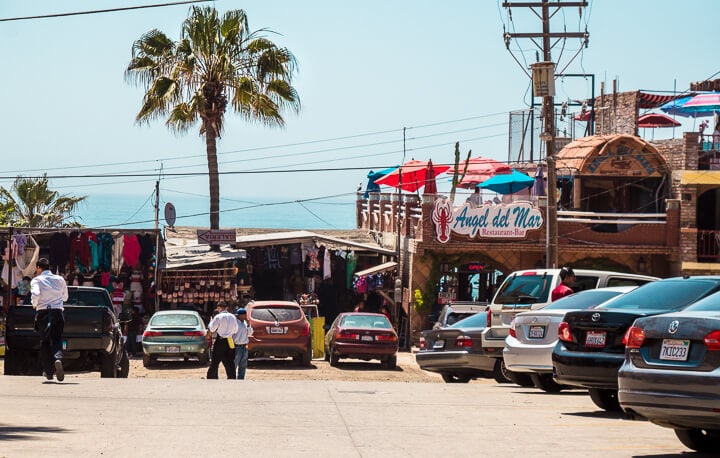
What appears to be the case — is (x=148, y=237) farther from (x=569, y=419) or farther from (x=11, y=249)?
(x=569, y=419)

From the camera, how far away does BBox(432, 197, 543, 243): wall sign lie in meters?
39.9

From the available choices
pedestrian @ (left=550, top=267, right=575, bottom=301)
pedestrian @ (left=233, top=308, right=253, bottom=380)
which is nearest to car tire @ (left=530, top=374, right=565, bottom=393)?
pedestrian @ (left=550, top=267, right=575, bottom=301)

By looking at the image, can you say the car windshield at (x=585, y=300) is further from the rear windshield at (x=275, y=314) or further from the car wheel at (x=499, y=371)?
the rear windshield at (x=275, y=314)

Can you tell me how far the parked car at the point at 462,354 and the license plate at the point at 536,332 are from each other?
4.84 m

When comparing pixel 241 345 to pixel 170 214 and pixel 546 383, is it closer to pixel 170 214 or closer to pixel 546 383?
pixel 546 383

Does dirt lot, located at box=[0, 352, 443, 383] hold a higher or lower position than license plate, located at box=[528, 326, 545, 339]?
lower

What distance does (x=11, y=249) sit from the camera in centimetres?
3438

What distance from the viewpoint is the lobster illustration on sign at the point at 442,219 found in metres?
39.8

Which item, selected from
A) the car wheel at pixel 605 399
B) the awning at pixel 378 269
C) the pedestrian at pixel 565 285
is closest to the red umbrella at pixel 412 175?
the awning at pixel 378 269

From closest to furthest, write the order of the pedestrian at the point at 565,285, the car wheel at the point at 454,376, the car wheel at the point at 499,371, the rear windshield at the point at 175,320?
the pedestrian at the point at 565,285
the car wheel at the point at 499,371
the car wheel at the point at 454,376
the rear windshield at the point at 175,320

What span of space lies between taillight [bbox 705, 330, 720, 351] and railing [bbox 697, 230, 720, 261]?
32.1m

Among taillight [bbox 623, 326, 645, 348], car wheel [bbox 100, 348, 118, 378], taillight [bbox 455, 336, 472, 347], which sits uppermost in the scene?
taillight [bbox 623, 326, 645, 348]

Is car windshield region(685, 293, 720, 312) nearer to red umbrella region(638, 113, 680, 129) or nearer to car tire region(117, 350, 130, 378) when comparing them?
car tire region(117, 350, 130, 378)

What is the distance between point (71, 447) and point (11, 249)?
25.1 metres
